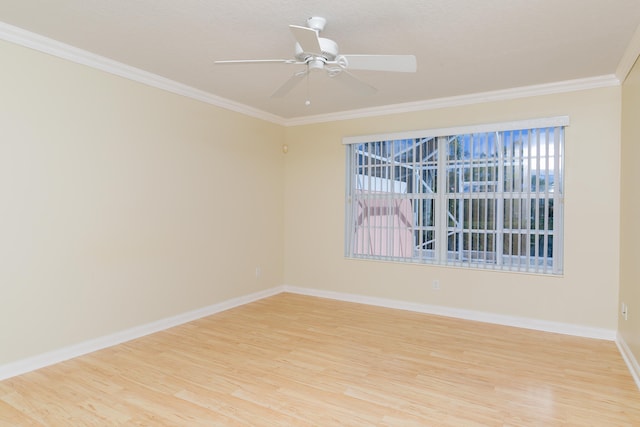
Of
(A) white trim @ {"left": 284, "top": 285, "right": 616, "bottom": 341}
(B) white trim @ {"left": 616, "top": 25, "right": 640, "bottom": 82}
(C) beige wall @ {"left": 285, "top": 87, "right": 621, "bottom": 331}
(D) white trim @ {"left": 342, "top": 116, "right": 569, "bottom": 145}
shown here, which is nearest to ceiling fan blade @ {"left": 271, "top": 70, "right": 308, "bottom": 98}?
(D) white trim @ {"left": 342, "top": 116, "right": 569, "bottom": 145}

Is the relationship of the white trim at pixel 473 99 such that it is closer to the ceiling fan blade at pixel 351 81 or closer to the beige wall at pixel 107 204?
the beige wall at pixel 107 204

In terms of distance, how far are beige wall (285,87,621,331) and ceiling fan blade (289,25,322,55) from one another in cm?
258

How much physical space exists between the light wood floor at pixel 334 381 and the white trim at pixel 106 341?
0.30ft

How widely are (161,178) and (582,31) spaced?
11.9 feet

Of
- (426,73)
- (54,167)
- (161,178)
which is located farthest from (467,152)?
(54,167)

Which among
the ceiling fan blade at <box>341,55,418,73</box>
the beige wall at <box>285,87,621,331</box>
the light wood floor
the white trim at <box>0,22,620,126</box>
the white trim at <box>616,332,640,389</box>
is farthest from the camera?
the beige wall at <box>285,87,621,331</box>

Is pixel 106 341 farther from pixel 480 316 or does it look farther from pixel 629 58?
pixel 629 58

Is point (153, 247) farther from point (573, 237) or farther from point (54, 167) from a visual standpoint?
point (573, 237)

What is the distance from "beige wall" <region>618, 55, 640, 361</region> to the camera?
9.21 feet

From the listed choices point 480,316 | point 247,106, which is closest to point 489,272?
point 480,316

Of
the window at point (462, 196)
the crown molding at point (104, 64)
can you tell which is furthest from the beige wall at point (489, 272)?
the crown molding at point (104, 64)

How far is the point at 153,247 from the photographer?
3664 mm

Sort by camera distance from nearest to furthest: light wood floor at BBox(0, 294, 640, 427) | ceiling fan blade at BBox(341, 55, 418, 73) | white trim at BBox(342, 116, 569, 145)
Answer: light wood floor at BBox(0, 294, 640, 427), ceiling fan blade at BBox(341, 55, 418, 73), white trim at BBox(342, 116, 569, 145)

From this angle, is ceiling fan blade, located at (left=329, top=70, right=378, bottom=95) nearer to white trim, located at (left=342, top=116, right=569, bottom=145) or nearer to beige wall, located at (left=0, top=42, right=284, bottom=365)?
white trim, located at (left=342, top=116, right=569, bottom=145)
